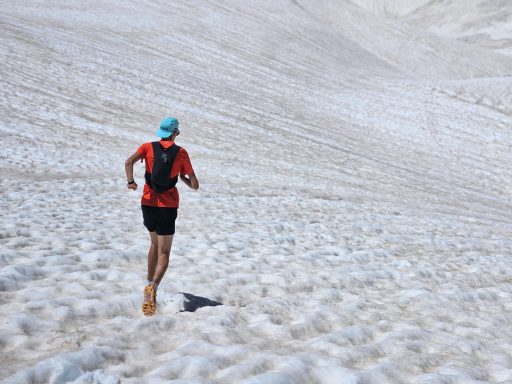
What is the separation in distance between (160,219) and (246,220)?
529 centimetres

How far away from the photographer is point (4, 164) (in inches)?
488

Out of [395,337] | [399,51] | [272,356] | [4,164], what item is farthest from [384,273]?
[399,51]

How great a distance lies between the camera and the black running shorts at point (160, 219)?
6.01 metres

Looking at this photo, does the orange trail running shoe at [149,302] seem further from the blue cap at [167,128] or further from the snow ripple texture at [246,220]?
the blue cap at [167,128]

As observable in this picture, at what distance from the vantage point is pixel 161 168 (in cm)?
591

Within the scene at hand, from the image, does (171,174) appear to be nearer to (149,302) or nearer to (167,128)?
(167,128)

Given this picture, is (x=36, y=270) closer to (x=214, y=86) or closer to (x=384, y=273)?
(x=384, y=273)

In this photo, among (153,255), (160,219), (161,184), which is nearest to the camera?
(161,184)

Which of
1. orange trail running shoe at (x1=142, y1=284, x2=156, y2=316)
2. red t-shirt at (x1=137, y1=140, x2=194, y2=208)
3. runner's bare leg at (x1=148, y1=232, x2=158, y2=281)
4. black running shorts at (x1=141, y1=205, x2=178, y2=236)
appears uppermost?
red t-shirt at (x1=137, y1=140, x2=194, y2=208)

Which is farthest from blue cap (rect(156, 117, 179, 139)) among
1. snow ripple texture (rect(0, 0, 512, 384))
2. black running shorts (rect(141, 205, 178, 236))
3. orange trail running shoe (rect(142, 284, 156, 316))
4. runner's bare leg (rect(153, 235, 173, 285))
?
snow ripple texture (rect(0, 0, 512, 384))

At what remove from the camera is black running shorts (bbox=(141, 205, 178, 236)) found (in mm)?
6008

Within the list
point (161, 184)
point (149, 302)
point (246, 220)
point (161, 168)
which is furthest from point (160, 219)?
point (246, 220)

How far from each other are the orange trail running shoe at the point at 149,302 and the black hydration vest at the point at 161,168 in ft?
3.40

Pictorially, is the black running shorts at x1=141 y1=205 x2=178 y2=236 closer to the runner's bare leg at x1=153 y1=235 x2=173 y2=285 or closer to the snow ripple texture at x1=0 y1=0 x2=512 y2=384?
the runner's bare leg at x1=153 y1=235 x2=173 y2=285
